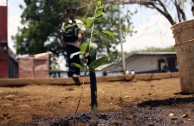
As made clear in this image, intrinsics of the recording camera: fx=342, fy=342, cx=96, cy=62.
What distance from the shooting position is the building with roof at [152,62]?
2828 centimetres

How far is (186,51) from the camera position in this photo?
3.99 m

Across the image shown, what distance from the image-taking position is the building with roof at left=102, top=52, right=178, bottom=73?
2828cm

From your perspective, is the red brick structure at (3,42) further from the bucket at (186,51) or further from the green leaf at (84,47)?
the green leaf at (84,47)

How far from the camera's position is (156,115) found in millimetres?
2965

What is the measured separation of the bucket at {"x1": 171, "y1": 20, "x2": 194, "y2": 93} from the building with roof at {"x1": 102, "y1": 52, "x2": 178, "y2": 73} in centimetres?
2256

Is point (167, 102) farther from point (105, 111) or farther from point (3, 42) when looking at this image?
point (3, 42)

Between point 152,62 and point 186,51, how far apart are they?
26364 mm

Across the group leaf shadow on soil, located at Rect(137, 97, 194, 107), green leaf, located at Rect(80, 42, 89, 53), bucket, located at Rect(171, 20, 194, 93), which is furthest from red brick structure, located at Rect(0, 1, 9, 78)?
green leaf, located at Rect(80, 42, 89, 53)

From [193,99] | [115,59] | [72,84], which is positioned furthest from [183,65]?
[115,59]

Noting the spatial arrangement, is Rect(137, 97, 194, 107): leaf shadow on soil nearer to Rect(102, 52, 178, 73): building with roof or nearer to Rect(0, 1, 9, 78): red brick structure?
Rect(0, 1, 9, 78): red brick structure

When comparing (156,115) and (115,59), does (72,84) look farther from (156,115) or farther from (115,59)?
(115,59)

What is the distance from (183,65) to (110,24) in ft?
88.3

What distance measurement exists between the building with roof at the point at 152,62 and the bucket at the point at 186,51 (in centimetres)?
2256

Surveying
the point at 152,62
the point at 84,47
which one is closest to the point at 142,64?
the point at 152,62
